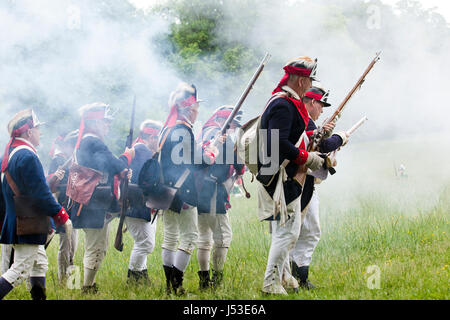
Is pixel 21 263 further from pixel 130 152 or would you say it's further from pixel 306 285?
pixel 306 285

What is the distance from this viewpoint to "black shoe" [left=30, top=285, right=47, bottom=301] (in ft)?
17.6

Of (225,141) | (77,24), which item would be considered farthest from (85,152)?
(77,24)

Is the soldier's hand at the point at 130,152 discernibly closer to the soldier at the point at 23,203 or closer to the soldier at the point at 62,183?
the soldier at the point at 62,183

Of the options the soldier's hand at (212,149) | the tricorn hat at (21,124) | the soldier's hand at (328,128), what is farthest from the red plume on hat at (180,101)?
the soldier's hand at (328,128)

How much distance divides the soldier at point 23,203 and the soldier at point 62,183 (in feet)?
4.34

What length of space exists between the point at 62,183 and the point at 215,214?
238 cm

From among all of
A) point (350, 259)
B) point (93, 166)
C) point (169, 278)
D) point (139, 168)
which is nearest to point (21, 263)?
point (93, 166)

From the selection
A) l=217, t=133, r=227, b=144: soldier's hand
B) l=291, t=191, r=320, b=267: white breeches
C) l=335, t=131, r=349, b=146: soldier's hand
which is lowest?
l=291, t=191, r=320, b=267: white breeches

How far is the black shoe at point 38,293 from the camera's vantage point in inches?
211

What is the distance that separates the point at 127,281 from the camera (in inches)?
241

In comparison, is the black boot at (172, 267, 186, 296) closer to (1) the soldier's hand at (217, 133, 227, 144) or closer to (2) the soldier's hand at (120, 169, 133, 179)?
(2) the soldier's hand at (120, 169, 133, 179)

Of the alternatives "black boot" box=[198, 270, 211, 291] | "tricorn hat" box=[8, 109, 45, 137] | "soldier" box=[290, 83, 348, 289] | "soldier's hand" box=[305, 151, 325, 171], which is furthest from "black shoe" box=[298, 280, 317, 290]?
"tricorn hat" box=[8, 109, 45, 137]

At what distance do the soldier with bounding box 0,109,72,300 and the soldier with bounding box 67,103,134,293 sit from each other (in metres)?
0.54
